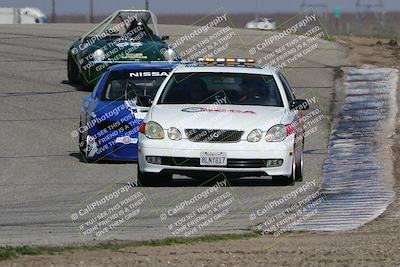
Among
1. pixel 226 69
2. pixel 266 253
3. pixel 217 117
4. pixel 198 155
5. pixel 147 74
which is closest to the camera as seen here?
pixel 266 253

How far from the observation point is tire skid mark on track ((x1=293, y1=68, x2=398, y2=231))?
1217cm

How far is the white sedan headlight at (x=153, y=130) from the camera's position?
14383 mm

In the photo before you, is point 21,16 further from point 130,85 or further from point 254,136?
point 254,136

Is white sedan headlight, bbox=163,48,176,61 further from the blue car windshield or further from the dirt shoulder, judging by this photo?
the dirt shoulder

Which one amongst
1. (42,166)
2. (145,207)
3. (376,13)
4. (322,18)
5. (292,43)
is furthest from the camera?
(376,13)

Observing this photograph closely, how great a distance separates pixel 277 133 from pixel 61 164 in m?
4.06

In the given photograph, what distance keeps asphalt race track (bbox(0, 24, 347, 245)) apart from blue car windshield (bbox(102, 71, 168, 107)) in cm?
109

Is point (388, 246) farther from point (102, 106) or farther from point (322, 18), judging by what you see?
point (322, 18)

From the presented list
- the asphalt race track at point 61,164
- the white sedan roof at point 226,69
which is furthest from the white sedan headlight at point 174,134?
the white sedan roof at point 226,69

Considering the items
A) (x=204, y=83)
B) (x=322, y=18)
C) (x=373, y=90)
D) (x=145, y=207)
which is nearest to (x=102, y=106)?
(x=204, y=83)

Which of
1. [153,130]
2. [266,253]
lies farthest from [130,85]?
[266,253]

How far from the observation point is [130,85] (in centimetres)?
1842

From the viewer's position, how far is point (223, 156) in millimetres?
14281

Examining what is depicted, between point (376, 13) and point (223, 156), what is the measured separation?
36.1 meters
